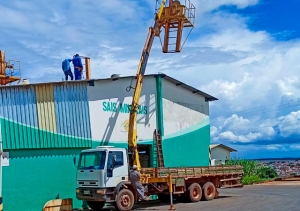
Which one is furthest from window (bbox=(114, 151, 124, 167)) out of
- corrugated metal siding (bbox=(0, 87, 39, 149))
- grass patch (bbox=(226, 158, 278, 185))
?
grass patch (bbox=(226, 158, 278, 185))

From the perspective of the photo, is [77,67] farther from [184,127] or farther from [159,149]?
[184,127]

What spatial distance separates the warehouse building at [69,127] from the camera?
19.0 metres

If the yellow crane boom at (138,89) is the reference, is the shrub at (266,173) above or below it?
below

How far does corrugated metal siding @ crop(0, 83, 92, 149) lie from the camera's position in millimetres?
19016

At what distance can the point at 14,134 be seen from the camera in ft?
62.3

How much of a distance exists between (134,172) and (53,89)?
5.39 meters

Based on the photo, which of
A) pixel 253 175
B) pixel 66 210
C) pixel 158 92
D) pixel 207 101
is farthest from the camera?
pixel 253 175

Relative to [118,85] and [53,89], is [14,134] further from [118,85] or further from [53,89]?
[118,85]

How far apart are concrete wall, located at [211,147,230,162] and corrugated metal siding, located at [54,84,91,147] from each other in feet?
106

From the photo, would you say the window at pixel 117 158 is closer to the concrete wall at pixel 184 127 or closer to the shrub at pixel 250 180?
the concrete wall at pixel 184 127

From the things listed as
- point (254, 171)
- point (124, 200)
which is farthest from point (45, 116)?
point (254, 171)

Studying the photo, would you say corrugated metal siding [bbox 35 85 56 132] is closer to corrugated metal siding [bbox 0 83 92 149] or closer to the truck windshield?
corrugated metal siding [bbox 0 83 92 149]

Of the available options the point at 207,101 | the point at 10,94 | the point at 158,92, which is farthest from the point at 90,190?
the point at 207,101

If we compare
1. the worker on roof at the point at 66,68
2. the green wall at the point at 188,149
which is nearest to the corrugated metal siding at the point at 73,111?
the worker on roof at the point at 66,68
